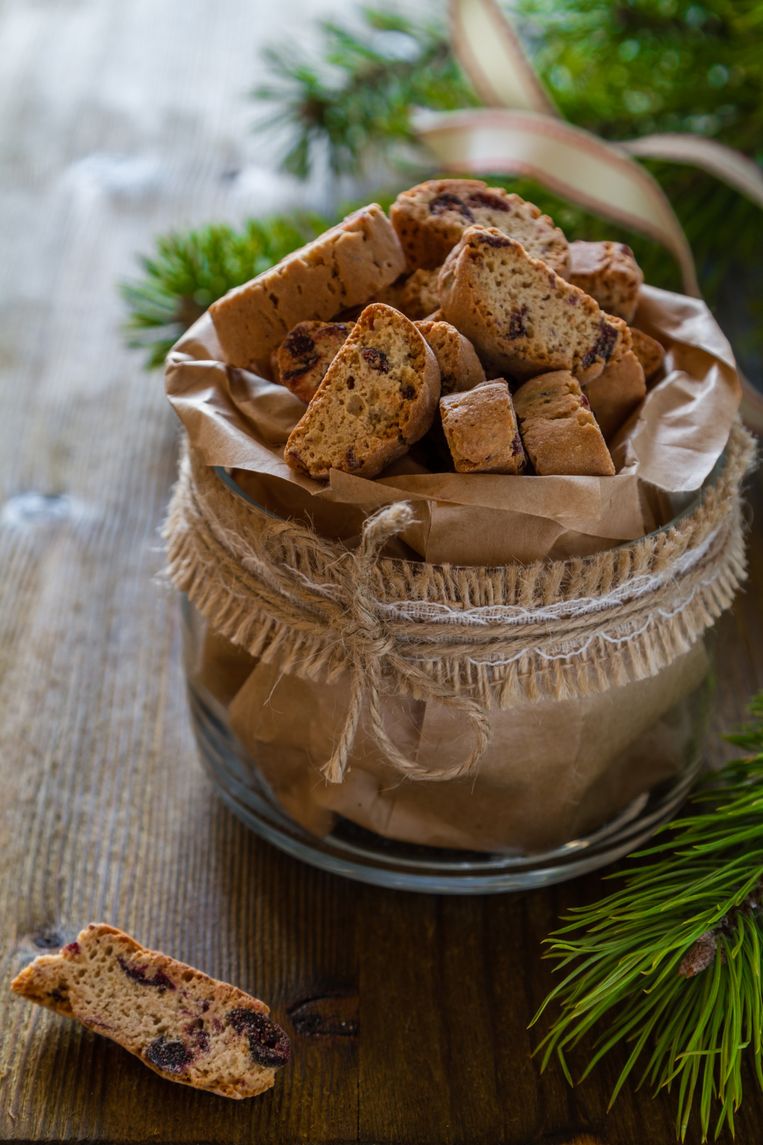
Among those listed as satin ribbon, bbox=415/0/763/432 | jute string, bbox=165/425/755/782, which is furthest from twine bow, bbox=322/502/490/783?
satin ribbon, bbox=415/0/763/432

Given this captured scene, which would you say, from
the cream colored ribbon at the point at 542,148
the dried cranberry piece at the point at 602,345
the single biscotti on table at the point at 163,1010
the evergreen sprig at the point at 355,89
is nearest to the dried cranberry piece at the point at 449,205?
the dried cranberry piece at the point at 602,345

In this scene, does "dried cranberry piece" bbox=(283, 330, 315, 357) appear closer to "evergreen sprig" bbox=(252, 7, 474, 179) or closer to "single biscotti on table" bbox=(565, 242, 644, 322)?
"single biscotti on table" bbox=(565, 242, 644, 322)

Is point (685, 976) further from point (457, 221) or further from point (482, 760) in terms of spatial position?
point (457, 221)

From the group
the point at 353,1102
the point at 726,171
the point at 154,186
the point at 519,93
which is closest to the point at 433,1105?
the point at 353,1102

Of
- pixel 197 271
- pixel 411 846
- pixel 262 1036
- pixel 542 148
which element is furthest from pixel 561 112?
pixel 262 1036

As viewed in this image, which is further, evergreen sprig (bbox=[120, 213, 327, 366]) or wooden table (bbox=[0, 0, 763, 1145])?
evergreen sprig (bbox=[120, 213, 327, 366])

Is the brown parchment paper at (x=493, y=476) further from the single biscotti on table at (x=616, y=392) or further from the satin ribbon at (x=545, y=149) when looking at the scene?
the satin ribbon at (x=545, y=149)
